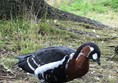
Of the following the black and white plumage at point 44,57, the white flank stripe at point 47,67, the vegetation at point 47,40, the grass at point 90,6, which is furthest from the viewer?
the grass at point 90,6

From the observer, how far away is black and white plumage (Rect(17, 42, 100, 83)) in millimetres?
4707

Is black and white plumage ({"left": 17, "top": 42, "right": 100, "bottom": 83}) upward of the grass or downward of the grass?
upward

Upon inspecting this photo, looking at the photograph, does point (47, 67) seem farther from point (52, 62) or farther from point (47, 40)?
point (47, 40)

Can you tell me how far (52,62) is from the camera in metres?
4.95

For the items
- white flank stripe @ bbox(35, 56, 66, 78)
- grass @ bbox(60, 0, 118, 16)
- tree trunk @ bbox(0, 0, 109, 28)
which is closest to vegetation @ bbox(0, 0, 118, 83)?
tree trunk @ bbox(0, 0, 109, 28)

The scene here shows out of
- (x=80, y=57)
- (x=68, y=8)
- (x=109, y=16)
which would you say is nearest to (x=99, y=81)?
(x=80, y=57)

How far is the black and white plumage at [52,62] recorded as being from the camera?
185 inches

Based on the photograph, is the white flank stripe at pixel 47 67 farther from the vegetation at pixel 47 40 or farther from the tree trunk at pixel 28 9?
the tree trunk at pixel 28 9

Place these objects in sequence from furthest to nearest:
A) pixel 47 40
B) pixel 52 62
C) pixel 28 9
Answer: pixel 28 9, pixel 47 40, pixel 52 62

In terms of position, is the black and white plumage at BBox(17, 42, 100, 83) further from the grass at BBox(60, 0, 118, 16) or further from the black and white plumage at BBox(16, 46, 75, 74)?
the grass at BBox(60, 0, 118, 16)

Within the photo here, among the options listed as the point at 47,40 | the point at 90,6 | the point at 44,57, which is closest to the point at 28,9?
the point at 47,40

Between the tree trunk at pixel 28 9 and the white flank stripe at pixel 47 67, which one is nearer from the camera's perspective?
the white flank stripe at pixel 47 67

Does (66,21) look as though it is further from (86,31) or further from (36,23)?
(36,23)

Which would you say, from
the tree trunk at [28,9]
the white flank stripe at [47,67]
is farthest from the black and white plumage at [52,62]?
the tree trunk at [28,9]
